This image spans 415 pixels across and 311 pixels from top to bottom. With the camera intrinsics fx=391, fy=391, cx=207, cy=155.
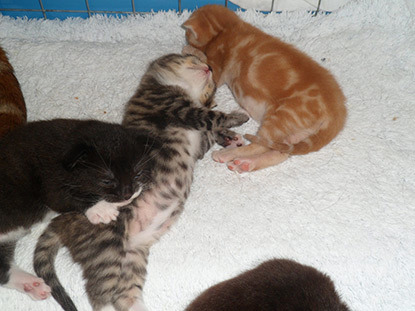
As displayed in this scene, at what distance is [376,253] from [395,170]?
49 cm

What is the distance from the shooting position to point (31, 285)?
5.38 feet

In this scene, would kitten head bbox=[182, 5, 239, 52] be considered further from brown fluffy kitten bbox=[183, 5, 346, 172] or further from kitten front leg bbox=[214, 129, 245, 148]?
kitten front leg bbox=[214, 129, 245, 148]

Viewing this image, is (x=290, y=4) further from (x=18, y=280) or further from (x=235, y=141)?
(x=18, y=280)

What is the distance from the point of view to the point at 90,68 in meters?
2.40

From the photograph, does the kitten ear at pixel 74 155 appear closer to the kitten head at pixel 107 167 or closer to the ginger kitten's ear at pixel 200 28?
the kitten head at pixel 107 167

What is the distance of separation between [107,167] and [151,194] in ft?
0.86

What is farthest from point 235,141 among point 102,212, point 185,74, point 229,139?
point 102,212

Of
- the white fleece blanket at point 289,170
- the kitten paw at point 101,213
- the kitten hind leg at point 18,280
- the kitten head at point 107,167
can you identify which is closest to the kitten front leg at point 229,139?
the white fleece blanket at point 289,170

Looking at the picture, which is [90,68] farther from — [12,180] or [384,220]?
[384,220]

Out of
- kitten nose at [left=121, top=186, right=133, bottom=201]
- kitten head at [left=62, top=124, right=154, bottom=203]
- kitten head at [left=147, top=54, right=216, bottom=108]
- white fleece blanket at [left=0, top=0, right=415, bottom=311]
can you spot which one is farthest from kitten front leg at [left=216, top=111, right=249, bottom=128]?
kitten nose at [left=121, top=186, right=133, bottom=201]

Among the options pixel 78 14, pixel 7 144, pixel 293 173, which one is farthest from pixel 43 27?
pixel 293 173

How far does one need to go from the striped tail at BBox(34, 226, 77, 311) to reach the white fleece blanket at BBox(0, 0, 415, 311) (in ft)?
0.30

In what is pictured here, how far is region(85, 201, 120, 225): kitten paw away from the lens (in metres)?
1.62

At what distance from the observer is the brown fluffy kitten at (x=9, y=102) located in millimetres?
1806
